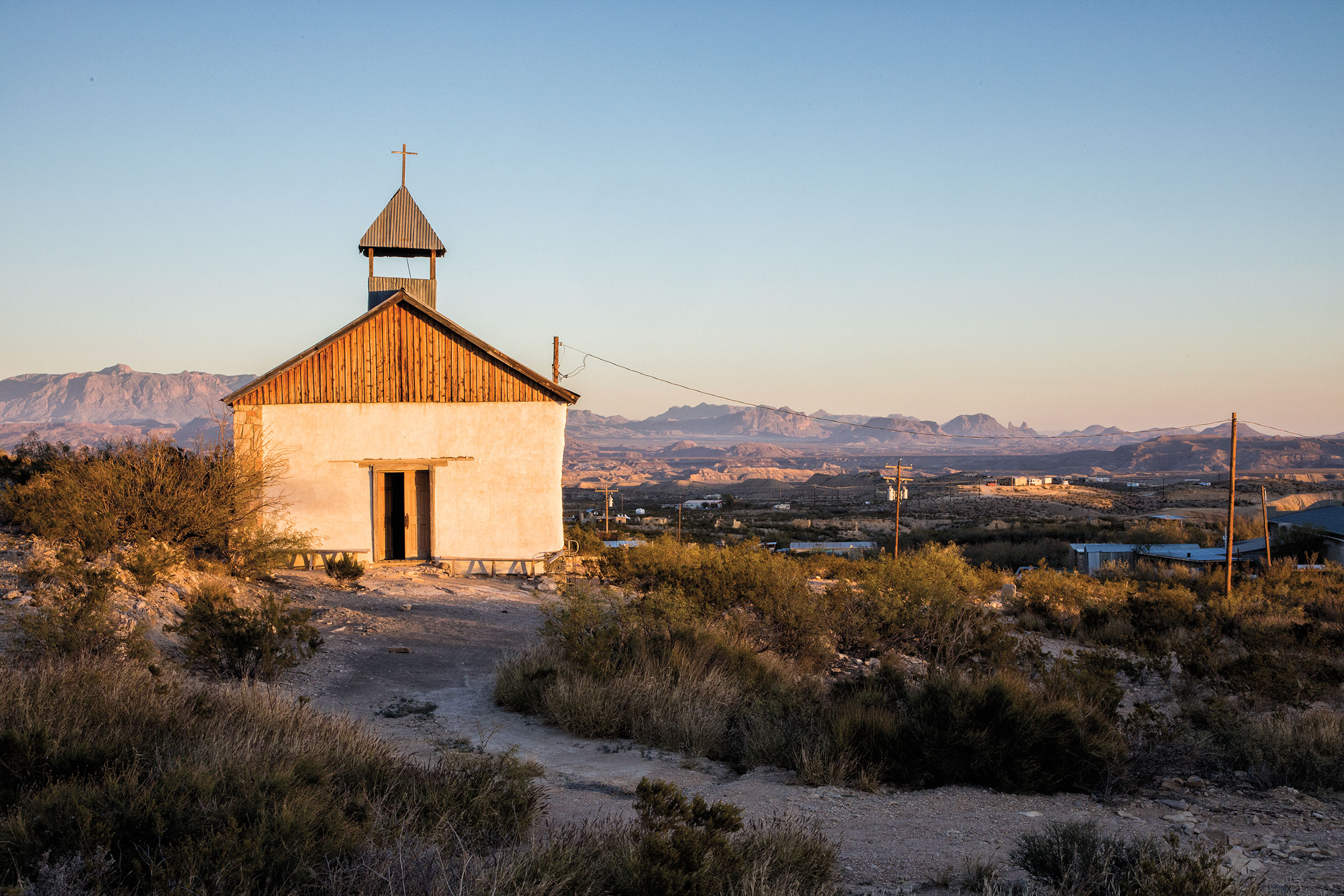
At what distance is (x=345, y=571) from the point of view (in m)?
16.5

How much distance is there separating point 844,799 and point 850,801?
69 mm

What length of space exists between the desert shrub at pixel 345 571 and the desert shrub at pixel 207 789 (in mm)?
10052

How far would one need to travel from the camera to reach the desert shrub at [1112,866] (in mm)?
3939

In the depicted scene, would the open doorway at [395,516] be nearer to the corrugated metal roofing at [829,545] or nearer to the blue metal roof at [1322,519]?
the corrugated metal roofing at [829,545]

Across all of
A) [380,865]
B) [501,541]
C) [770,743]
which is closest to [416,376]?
[501,541]

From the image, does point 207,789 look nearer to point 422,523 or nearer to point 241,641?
point 241,641

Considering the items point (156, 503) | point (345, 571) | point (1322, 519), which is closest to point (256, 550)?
point (345, 571)

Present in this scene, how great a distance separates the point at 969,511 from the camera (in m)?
69.7

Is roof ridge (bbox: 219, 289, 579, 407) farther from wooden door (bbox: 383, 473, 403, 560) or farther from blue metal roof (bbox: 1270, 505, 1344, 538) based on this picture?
blue metal roof (bbox: 1270, 505, 1344, 538)

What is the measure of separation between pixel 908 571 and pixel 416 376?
434 inches

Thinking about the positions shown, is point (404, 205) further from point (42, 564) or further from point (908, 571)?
point (908, 571)

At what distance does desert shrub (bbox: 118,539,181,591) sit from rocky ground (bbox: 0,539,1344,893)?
1.79 feet

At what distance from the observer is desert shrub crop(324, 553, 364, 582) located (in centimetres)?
1636

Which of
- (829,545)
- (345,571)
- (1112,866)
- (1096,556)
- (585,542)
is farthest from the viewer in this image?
(829,545)
